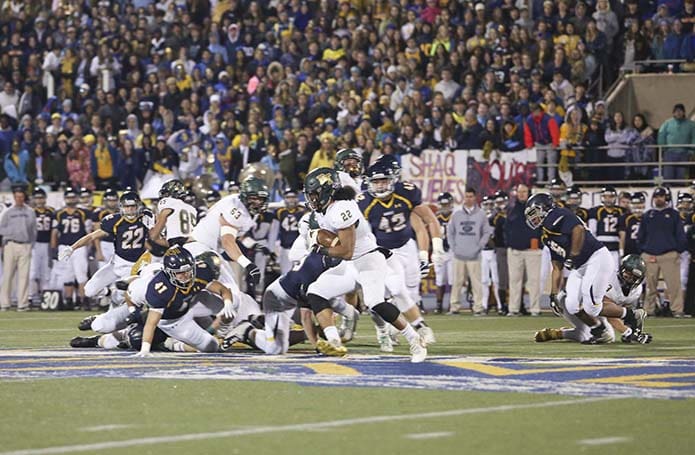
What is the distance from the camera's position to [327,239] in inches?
419

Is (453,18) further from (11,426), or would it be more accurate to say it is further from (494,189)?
(11,426)

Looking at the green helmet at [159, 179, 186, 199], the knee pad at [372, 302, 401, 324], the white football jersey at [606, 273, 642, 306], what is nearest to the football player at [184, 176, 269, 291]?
the green helmet at [159, 179, 186, 199]

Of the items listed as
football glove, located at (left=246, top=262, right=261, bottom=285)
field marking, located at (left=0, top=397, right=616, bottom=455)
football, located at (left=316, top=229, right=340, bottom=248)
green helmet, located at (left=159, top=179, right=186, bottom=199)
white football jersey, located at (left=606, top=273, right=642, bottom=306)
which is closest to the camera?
field marking, located at (left=0, top=397, right=616, bottom=455)

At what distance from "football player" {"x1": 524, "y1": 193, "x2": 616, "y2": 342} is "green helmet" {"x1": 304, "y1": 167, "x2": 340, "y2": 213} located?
300 cm

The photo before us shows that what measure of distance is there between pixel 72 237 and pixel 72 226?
172 mm

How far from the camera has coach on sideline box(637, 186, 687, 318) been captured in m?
18.2

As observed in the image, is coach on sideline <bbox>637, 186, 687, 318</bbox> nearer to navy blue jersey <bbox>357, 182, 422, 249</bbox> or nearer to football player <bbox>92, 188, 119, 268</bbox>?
navy blue jersey <bbox>357, 182, 422, 249</bbox>

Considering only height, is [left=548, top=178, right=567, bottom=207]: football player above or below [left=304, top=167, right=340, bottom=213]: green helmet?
above

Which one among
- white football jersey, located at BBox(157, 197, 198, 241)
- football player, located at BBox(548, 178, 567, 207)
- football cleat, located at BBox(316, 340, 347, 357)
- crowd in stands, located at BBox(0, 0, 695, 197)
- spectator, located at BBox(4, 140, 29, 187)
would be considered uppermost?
crowd in stands, located at BBox(0, 0, 695, 197)

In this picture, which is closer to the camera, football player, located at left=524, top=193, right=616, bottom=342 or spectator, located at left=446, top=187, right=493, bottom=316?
football player, located at left=524, top=193, right=616, bottom=342

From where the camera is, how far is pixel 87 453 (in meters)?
5.86

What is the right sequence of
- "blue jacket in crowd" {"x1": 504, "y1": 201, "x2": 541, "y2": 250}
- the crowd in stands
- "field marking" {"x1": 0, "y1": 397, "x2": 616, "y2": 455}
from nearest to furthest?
"field marking" {"x1": 0, "y1": 397, "x2": 616, "y2": 455}, "blue jacket in crowd" {"x1": 504, "y1": 201, "x2": 541, "y2": 250}, the crowd in stands

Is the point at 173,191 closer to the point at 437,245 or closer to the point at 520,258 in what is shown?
the point at 437,245

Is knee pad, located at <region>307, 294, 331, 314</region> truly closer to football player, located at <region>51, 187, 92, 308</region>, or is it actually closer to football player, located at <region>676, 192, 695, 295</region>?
football player, located at <region>676, 192, 695, 295</region>
